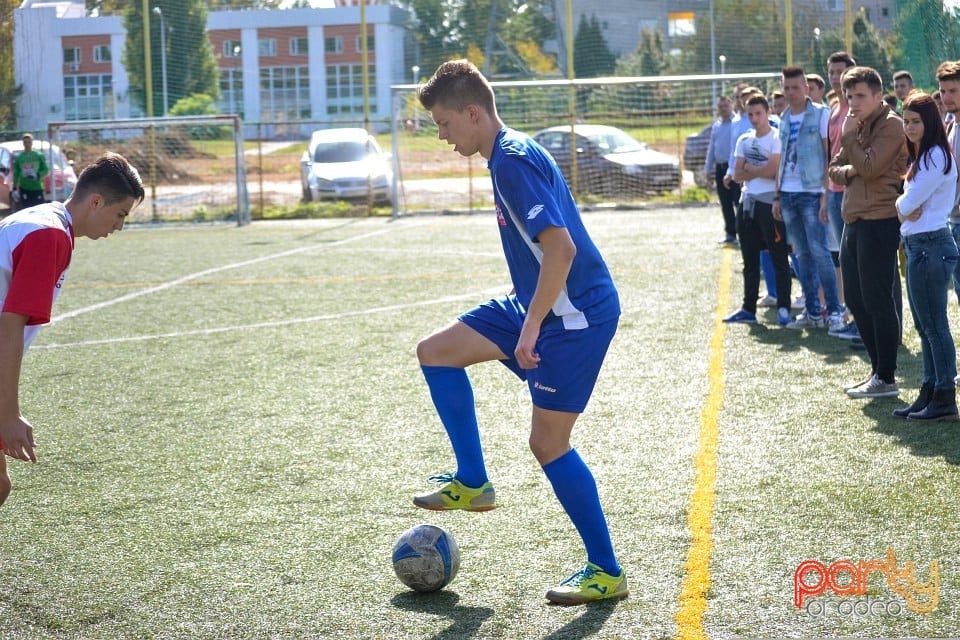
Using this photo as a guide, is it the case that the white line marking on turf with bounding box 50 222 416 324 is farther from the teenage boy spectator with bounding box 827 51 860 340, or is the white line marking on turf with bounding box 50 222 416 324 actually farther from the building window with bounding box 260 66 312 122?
the building window with bounding box 260 66 312 122

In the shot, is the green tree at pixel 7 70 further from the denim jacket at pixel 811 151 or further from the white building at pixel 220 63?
the denim jacket at pixel 811 151

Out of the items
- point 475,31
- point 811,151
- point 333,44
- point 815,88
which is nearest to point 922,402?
point 811,151

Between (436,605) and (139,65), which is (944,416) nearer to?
(436,605)

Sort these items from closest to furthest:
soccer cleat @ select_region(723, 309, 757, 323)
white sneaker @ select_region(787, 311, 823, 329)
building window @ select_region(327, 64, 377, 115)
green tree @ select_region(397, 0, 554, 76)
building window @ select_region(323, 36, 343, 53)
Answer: white sneaker @ select_region(787, 311, 823, 329), soccer cleat @ select_region(723, 309, 757, 323), building window @ select_region(327, 64, 377, 115), green tree @ select_region(397, 0, 554, 76), building window @ select_region(323, 36, 343, 53)

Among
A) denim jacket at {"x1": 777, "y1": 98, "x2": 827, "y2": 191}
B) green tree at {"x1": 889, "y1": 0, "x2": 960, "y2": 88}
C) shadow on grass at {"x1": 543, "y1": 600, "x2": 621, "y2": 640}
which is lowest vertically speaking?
shadow on grass at {"x1": 543, "y1": 600, "x2": 621, "y2": 640}

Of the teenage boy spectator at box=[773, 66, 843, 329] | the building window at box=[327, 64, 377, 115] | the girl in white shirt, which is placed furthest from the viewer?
the building window at box=[327, 64, 377, 115]

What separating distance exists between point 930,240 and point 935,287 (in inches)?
10.5

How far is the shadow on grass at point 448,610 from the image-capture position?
4008 mm

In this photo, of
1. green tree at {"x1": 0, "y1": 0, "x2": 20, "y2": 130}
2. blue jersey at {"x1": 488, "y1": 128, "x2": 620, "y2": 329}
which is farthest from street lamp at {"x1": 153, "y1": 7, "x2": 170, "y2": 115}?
blue jersey at {"x1": 488, "y1": 128, "x2": 620, "y2": 329}

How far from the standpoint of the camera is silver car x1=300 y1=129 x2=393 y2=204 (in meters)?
24.6

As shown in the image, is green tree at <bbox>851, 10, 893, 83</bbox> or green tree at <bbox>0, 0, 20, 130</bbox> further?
green tree at <bbox>0, 0, 20, 130</bbox>

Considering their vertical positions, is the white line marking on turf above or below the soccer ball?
above

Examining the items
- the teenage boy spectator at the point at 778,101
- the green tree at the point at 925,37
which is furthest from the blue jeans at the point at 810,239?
the green tree at the point at 925,37

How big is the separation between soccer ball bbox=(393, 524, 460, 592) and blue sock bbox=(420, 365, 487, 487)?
0.30 metres
